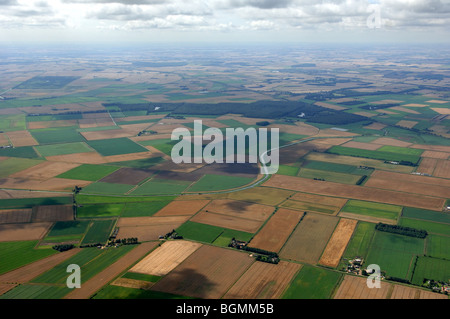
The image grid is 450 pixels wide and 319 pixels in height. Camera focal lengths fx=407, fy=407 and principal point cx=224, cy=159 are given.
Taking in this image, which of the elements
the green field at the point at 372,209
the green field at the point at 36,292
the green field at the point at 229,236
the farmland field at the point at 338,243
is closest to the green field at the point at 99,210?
the green field at the point at 229,236

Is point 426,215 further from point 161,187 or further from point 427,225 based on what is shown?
point 161,187

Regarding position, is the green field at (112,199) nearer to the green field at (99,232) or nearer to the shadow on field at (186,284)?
the green field at (99,232)

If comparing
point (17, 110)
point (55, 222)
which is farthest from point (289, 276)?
point (17, 110)

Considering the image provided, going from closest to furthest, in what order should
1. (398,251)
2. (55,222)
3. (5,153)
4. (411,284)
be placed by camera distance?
(411,284) → (398,251) → (55,222) → (5,153)

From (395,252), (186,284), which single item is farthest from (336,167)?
(186,284)

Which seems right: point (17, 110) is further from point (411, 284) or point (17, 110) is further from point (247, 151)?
point (411, 284)
